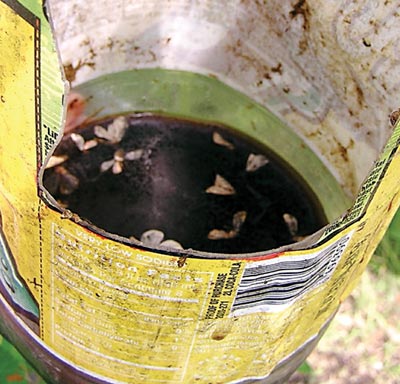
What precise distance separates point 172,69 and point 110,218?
0.77 ft

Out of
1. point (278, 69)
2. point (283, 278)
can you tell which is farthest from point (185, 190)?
point (283, 278)

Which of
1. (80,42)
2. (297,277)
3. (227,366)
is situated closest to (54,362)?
(227,366)

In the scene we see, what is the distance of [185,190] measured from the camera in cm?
99

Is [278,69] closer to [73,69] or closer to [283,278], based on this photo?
[73,69]

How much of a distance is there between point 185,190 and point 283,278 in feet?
1.33

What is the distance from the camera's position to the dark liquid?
95 centimetres

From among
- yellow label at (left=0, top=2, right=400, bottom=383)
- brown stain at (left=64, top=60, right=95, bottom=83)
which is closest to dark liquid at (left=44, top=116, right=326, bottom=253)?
brown stain at (left=64, top=60, right=95, bottom=83)

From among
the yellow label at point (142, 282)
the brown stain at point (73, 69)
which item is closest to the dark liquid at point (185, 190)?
the brown stain at point (73, 69)

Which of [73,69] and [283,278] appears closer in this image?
[283,278]

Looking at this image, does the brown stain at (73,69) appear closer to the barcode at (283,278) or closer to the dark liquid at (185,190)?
the dark liquid at (185,190)

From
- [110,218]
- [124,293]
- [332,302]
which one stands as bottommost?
[124,293]

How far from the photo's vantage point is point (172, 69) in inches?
41.2

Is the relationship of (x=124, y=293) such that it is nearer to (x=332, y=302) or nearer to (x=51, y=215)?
(x=51, y=215)

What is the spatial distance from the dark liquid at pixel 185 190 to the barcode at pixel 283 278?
1.01 ft
